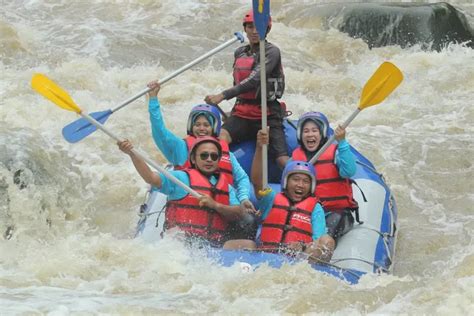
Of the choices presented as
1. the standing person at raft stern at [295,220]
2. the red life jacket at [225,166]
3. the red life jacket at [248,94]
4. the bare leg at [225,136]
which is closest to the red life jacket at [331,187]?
the standing person at raft stern at [295,220]

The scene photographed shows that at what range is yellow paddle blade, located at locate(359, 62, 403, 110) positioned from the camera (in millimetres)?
5480

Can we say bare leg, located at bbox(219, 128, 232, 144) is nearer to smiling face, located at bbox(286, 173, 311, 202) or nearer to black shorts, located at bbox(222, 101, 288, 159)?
black shorts, located at bbox(222, 101, 288, 159)

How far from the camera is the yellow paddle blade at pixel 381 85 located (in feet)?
18.0

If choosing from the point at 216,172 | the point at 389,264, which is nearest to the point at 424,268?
the point at 389,264

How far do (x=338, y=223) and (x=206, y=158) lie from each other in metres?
0.90

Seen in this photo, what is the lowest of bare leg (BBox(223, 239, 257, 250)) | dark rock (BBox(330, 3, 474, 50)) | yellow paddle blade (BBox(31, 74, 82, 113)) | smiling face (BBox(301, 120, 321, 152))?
bare leg (BBox(223, 239, 257, 250))

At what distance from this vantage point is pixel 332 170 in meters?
Answer: 5.36

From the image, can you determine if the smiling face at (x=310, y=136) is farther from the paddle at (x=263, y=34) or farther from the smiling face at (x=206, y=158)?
the smiling face at (x=206, y=158)

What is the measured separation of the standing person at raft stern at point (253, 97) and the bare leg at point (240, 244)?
109cm

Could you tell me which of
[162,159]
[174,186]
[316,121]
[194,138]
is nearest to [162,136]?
[194,138]

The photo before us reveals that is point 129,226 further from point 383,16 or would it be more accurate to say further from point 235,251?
point 383,16

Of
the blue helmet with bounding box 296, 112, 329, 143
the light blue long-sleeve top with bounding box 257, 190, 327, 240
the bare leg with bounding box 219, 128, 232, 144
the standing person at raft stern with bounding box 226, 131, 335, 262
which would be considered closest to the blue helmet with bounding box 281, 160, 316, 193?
the standing person at raft stern with bounding box 226, 131, 335, 262

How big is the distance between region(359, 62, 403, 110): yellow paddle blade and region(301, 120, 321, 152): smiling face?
0.34m

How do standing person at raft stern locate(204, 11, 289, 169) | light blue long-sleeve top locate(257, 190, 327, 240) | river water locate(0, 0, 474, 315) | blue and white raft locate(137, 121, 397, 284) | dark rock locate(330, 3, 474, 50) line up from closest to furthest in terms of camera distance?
river water locate(0, 0, 474, 315), blue and white raft locate(137, 121, 397, 284), light blue long-sleeve top locate(257, 190, 327, 240), standing person at raft stern locate(204, 11, 289, 169), dark rock locate(330, 3, 474, 50)
